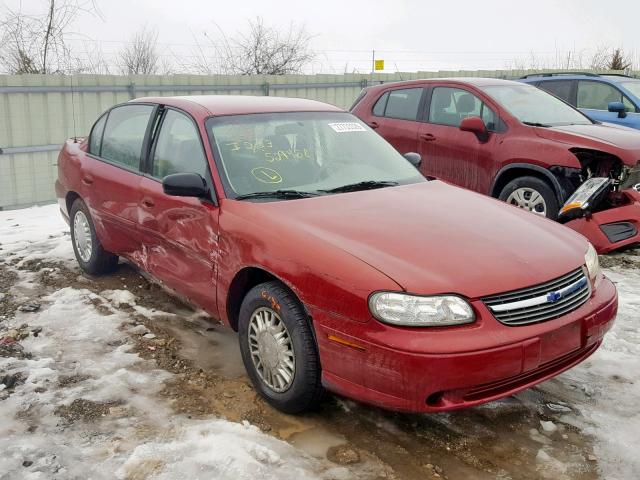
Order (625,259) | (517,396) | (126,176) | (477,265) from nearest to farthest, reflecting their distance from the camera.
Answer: (477,265), (517,396), (126,176), (625,259)

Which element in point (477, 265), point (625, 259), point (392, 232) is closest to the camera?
point (477, 265)

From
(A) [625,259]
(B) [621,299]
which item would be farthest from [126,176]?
(A) [625,259]

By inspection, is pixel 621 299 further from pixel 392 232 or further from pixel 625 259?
pixel 392 232

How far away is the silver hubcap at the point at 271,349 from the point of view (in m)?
3.24

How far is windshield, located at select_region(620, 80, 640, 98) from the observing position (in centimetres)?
986

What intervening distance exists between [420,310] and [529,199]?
409 cm

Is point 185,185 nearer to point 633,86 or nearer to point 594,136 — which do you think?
point 594,136

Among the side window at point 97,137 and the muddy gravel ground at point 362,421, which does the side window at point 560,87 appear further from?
the muddy gravel ground at point 362,421

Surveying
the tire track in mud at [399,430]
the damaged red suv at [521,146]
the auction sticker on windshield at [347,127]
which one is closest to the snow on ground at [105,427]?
the tire track in mud at [399,430]

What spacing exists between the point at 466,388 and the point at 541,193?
4.00 metres

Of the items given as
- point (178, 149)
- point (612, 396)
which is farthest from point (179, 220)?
point (612, 396)

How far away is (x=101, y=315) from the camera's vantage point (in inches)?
186

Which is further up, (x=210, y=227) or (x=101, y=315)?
(x=210, y=227)

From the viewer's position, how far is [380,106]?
8.08 meters
